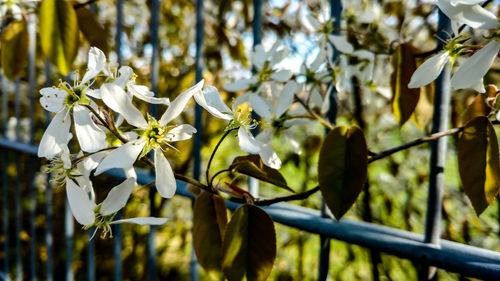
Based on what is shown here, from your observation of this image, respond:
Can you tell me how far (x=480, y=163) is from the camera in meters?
0.46

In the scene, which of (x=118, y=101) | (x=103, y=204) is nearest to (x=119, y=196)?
(x=103, y=204)

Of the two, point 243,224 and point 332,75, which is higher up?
point 332,75

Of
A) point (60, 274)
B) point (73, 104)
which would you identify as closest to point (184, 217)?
point (60, 274)

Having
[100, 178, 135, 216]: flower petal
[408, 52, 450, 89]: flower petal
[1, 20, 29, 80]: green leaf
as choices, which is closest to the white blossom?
[100, 178, 135, 216]: flower petal

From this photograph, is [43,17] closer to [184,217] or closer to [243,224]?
[243,224]

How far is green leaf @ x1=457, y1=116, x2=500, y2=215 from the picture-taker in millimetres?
451

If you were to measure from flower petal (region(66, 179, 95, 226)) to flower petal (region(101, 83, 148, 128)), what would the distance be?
0.11 meters

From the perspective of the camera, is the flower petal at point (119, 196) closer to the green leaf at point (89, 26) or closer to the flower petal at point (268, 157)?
the flower petal at point (268, 157)

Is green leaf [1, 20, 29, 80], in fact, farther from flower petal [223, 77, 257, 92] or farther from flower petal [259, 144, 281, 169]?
flower petal [259, 144, 281, 169]

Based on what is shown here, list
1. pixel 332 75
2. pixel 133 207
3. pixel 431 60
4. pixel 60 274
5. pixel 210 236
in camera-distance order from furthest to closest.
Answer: pixel 60 274 → pixel 133 207 → pixel 332 75 → pixel 210 236 → pixel 431 60

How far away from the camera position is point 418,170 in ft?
4.92

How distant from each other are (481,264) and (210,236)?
35 cm

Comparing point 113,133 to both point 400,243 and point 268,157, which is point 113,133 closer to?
point 268,157

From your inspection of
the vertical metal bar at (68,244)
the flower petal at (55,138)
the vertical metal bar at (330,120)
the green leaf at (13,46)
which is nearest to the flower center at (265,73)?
the vertical metal bar at (330,120)
